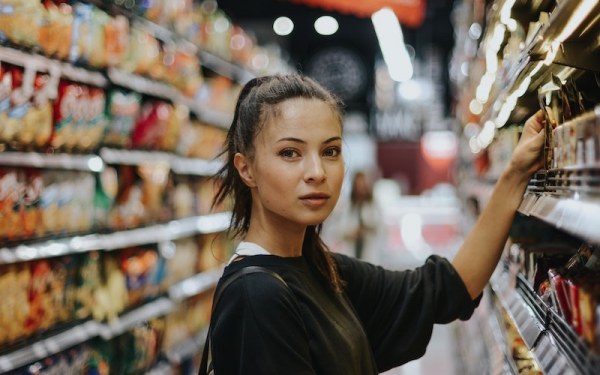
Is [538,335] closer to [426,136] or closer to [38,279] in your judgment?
[38,279]

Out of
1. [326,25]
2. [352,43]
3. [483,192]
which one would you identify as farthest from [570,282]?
[352,43]

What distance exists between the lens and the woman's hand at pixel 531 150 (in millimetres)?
1702

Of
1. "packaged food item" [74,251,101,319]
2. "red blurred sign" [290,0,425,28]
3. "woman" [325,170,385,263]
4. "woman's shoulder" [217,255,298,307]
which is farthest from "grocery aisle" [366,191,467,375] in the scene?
"woman's shoulder" [217,255,298,307]

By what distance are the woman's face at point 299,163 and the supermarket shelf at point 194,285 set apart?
116 inches

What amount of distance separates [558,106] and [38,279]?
7.02ft

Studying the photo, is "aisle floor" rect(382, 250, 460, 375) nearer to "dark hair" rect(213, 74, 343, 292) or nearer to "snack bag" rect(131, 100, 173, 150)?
"snack bag" rect(131, 100, 173, 150)

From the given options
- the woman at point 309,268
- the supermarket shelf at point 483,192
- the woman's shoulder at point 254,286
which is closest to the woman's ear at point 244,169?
the woman at point 309,268

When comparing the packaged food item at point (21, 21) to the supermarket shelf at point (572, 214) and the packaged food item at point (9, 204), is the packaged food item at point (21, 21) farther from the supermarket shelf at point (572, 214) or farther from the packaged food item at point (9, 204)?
the supermarket shelf at point (572, 214)

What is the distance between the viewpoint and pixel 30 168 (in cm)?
292

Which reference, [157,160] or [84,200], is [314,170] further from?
[157,160]

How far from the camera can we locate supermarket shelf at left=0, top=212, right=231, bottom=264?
2.80 meters

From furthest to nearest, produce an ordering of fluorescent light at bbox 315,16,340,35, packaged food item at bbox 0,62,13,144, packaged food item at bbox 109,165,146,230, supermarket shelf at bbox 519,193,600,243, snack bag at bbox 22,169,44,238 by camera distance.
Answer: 1. fluorescent light at bbox 315,16,340,35
2. packaged food item at bbox 109,165,146,230
3. snack bag at bbox 22,169,44,238
4. packaged food item at bbox 0,62,13,144
5. supermarket shelf at bbox 519,193,600,243

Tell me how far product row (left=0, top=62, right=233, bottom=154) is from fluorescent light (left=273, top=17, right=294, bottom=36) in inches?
410

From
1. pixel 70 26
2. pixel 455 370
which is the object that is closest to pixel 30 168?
pixel 70 26
